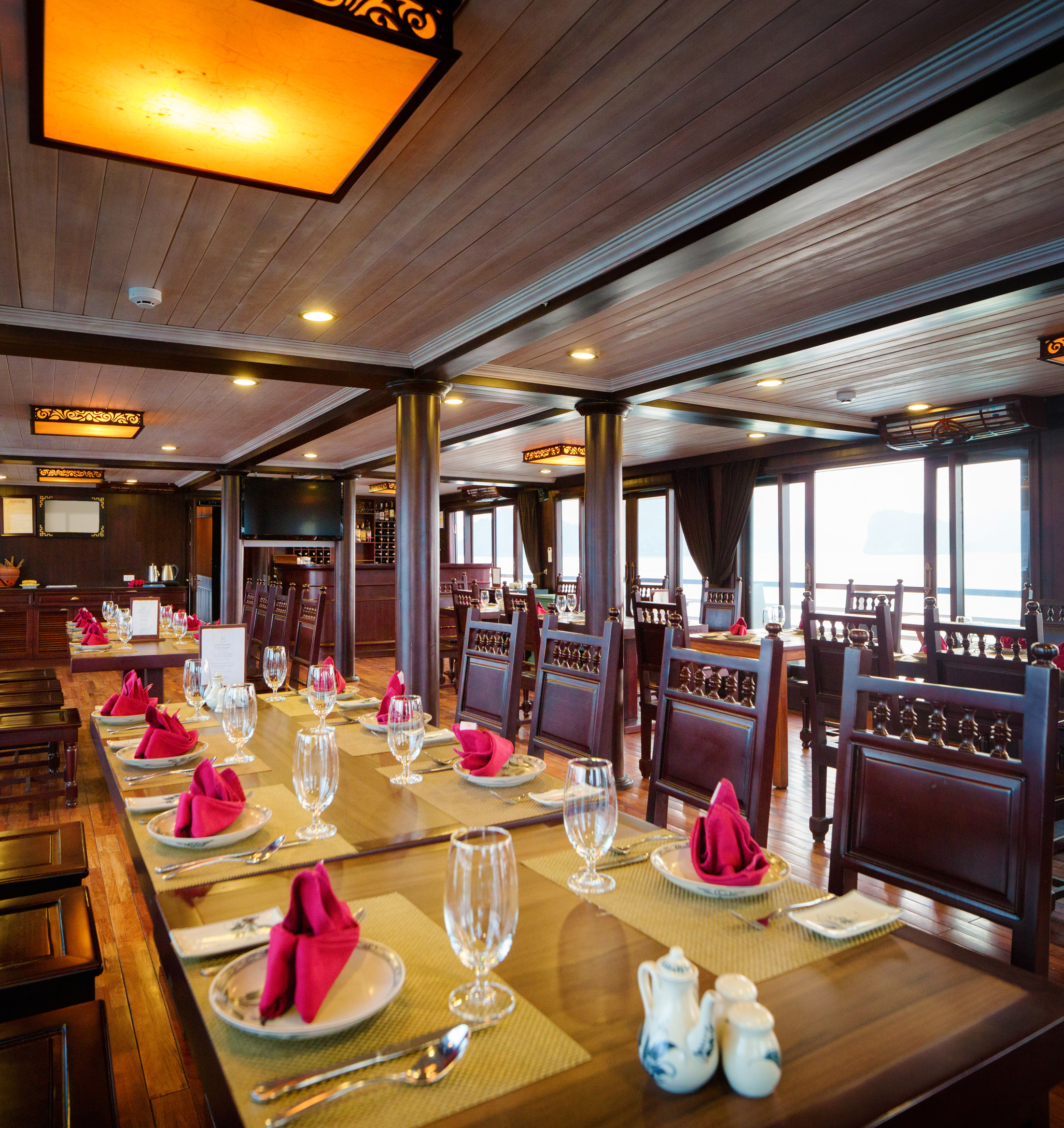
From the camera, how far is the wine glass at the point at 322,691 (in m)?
2.18

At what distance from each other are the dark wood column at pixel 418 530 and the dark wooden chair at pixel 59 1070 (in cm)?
343

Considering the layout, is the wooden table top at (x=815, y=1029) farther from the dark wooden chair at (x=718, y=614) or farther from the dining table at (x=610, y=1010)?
the dark wooden chair at (x=718, y=614)

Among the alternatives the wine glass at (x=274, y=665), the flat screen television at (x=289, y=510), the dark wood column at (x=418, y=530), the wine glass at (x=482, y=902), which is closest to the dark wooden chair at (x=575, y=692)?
the wine glass at (x=274, y=665)

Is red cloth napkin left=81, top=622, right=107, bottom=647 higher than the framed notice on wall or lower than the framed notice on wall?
lower

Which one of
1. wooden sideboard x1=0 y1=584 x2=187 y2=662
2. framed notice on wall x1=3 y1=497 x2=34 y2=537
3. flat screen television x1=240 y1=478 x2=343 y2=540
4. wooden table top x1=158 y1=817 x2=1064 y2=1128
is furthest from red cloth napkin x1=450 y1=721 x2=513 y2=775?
framed notice on wall x1=3 y1=497 x2=34 y2=537

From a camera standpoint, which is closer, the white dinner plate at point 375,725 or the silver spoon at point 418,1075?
the silver spoon at point 418,1075

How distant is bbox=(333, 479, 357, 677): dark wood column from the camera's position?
9.16 m

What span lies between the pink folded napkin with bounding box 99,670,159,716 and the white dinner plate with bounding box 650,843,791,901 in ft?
5.37

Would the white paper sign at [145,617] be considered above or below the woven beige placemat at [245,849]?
above

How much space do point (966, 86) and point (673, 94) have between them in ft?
2.30

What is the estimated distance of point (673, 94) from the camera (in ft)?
6.83

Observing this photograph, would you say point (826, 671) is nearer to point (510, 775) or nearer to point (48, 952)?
point (510, 775)

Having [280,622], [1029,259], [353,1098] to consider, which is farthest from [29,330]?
[1029,259]

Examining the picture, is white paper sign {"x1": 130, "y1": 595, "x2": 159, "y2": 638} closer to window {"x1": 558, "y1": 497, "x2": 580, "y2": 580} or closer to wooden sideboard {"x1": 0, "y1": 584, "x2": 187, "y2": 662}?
wooden sideboard {"x1": 0, "y1": 584, "x2": 187, "y2": 662}
